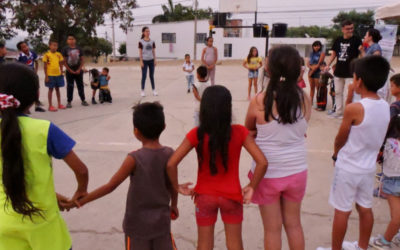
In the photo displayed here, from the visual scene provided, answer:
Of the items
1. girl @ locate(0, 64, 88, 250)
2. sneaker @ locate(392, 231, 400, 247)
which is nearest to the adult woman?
sneaker @ locate(392, 231, 400, 247)

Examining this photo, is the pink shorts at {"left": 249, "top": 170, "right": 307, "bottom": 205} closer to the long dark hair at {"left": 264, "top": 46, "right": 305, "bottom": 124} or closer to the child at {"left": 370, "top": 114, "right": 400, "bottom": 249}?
the long dark hair at {"left": 264, "top": 46, "right": 305, "bottom": 124}

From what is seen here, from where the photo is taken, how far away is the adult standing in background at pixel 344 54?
21.3ft

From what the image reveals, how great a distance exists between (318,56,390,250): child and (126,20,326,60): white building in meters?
39.6

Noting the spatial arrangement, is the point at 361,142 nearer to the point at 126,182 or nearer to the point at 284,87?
the point at 284,87

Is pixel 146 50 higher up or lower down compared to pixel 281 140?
higher up

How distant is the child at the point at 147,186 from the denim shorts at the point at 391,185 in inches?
71.0

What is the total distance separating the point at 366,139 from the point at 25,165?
2123 mm

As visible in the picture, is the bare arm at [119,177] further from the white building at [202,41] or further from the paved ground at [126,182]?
the white building at [202,41]

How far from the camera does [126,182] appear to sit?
396cm

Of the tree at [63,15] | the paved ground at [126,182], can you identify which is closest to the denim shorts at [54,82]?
the paved ground at [126,182]

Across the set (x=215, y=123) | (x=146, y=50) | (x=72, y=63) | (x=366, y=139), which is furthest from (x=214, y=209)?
(x=146, y=50)

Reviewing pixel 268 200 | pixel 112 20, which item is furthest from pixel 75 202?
pixel 112 20

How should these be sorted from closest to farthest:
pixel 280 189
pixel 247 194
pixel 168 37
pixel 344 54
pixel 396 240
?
pixel 247 194 < pixel 280 189 < pixel 396 240 < pixel 344 54 < pixel 168 37

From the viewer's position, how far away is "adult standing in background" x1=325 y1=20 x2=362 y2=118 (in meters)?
6.48
